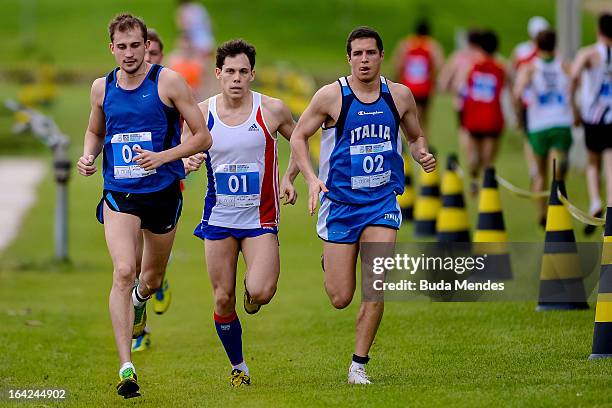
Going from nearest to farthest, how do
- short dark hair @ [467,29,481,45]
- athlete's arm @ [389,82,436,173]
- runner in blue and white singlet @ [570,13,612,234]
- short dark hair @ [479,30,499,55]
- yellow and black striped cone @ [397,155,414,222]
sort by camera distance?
1. athlete's arm @ [389,82,436,173]
2. runner in blue and white singlet @ [570,13,612,234]
3. yellow and black striped cone @ [397,155,414,222]
4. short dark hair @ [479,30,499,55]
5. short dark hair @ [467,29,481,45]

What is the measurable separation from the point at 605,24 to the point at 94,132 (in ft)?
26.0

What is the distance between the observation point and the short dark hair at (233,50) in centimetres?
959

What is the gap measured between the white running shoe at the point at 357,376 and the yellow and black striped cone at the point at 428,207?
29.3ft

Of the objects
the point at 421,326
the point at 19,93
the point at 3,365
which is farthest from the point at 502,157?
the point at 19,93

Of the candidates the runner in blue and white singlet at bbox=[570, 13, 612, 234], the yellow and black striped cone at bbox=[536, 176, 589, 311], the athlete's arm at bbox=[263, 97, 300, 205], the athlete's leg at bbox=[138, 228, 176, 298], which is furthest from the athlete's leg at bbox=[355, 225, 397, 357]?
the runner in blue and white singlet at bbox=[570, 13, 612, 234]

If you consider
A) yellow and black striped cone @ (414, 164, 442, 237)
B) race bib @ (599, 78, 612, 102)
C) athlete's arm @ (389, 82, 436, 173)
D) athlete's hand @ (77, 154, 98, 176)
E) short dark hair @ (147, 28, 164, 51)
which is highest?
short dark hair @ (147, 28, 164, 51)

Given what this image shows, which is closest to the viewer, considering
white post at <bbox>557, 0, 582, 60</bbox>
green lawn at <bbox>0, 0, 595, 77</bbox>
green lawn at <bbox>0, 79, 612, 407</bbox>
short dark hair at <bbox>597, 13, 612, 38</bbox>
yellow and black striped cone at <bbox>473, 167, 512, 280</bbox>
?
green lawn at <bbox>0, 79, 612, 407</bbox>

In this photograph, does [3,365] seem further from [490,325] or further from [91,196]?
[91,196]

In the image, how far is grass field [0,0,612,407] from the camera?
8.77m

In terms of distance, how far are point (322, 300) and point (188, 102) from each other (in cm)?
496

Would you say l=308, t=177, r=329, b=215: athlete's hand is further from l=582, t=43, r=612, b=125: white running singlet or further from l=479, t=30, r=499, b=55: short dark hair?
l=479, t=30, r=499, b=55: short dark hair

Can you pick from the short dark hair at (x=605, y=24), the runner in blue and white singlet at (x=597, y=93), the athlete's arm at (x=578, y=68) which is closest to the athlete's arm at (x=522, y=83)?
the runner in blue and white singlet at (x=597, y=93)

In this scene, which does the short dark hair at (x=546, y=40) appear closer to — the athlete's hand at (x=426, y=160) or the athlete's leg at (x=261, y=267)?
the athlete's hand at (x=426, y=160)

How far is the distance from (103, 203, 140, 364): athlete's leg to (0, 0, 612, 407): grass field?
1.34ft
